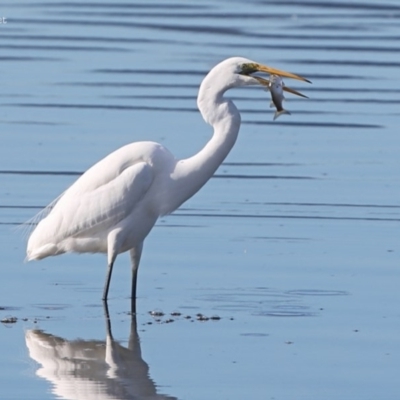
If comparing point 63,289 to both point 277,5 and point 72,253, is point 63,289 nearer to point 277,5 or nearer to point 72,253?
point 72,253

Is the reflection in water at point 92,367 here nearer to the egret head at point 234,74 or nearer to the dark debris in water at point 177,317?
the dark debris in water at point 177,317

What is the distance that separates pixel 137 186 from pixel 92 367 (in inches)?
68.0

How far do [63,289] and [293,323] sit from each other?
1674mm

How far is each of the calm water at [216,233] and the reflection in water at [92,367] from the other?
0.06 ft

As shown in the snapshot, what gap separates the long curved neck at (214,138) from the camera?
9211 mm

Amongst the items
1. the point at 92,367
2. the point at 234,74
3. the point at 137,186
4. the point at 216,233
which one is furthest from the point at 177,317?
the point at 216,233

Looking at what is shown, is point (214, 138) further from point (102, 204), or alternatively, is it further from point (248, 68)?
point (102, 204)

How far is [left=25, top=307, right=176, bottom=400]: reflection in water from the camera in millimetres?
7305

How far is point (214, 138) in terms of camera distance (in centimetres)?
937

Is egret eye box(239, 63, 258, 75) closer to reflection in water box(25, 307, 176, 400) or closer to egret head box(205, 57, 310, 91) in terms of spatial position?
egret head box(205, 57, 310, 91)

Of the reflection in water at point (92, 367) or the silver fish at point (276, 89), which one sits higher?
the silver fish at point (276, 89)

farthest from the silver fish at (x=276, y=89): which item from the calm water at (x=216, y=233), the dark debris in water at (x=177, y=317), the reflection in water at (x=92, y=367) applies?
the reflection in water at (x=92, y=367)

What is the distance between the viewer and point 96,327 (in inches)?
344

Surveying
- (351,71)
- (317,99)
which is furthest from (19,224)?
(351,71)
